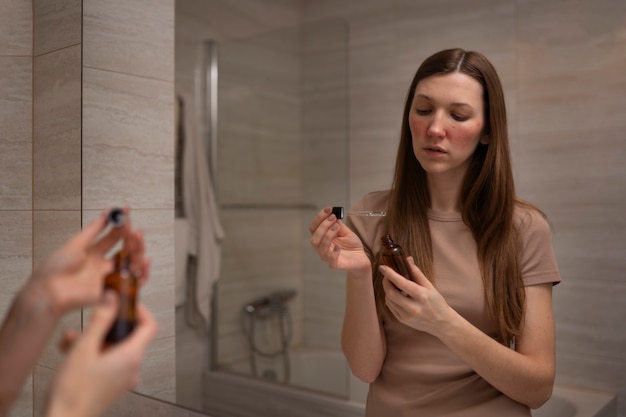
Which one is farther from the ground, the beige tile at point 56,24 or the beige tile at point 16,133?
the beige tile at point 56,24

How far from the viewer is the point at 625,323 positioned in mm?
967

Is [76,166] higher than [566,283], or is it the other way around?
[76,166]

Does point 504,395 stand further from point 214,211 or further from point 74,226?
point 74,226

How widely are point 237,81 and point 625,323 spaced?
1.13m

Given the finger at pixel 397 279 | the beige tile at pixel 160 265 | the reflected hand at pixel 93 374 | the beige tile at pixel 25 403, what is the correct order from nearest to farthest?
the reflected hand at pixel 93 374
the finger at pixel 397 279
the beige tile at pixel 160 265
the beige tile at pixel 25 403

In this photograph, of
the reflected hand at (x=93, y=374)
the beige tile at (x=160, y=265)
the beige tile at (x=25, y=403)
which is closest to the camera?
the reflected hand at (x=93, y=374)

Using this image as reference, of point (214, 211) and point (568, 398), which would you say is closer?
point (568, 398)

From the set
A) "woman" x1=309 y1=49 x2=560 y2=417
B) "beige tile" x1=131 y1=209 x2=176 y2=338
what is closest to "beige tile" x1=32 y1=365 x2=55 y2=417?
"beige tile" x1=131 y1=209 x2=176 y2=338

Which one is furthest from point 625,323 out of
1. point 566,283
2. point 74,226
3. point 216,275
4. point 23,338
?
point 74,226

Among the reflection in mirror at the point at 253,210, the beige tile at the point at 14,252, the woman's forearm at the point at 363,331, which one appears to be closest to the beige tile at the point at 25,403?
the beige tile at the point at 14,252

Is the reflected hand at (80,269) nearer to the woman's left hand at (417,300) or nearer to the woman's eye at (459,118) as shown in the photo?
the woman's left hand at (417,300)

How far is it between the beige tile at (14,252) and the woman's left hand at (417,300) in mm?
1185

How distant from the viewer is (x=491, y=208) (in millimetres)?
1062

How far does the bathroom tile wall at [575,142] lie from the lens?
0.97m
